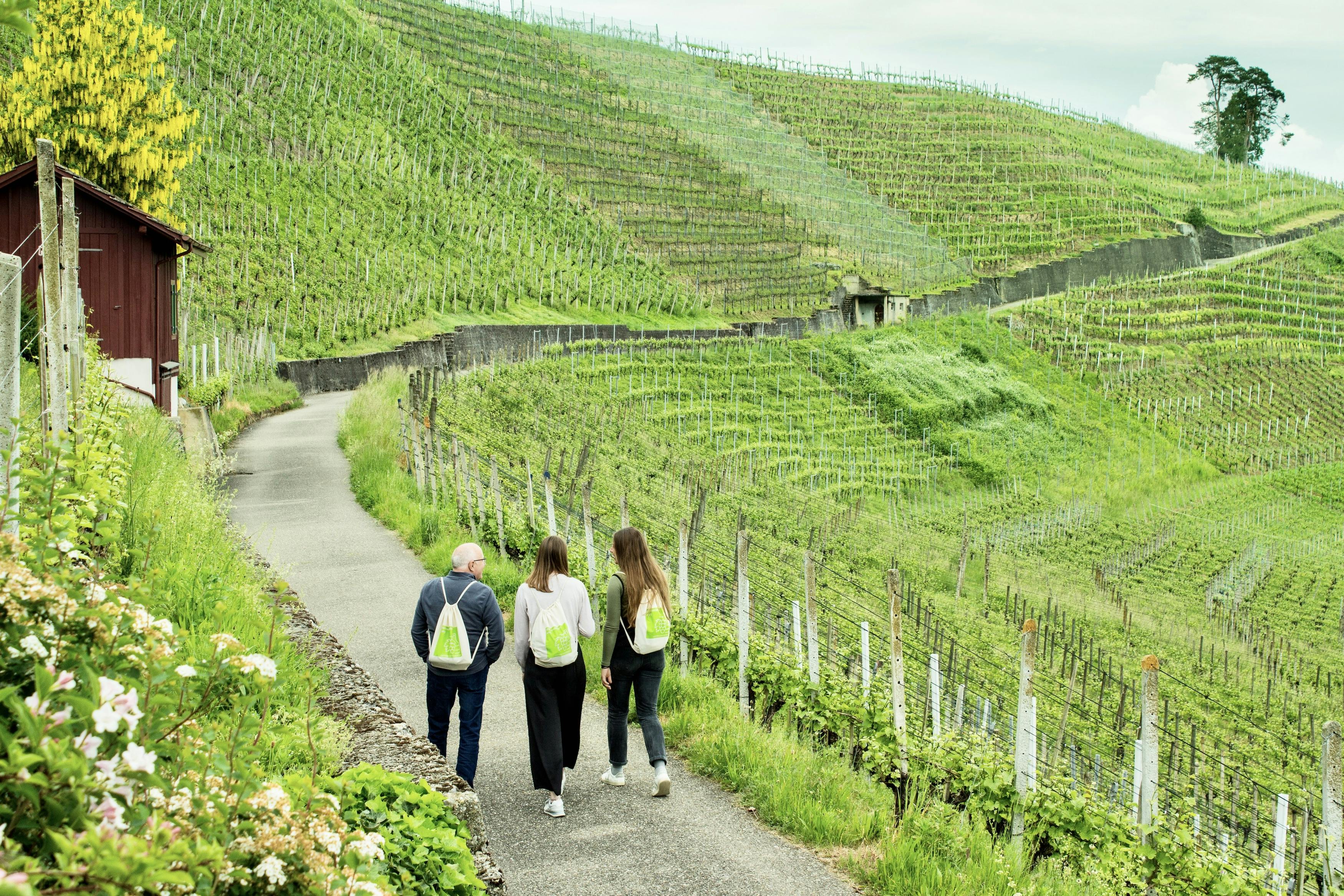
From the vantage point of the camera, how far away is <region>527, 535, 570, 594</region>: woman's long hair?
6895 mm

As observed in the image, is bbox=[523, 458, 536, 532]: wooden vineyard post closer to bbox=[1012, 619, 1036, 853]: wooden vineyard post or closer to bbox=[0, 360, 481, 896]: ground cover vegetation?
bbox=[1012, 619, 1036, 853]: wooden vineyard post

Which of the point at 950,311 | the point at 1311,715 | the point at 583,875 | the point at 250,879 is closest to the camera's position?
the point at 250,879

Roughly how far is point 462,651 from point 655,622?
1.21m

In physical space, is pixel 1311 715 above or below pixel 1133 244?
below

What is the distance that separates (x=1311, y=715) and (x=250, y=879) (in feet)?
62.4

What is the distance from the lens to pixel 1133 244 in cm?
6950

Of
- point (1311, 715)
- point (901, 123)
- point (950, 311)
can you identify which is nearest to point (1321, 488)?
point (950, 311)

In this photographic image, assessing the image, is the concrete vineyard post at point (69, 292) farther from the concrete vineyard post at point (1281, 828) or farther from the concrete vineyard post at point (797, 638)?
the concrete vineyard post at point (1281, 828)

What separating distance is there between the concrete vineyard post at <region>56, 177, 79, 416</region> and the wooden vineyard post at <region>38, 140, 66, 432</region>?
7 cm

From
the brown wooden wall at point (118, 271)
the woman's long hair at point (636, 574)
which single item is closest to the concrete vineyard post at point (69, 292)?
the woman's long hair at point (636, 574)

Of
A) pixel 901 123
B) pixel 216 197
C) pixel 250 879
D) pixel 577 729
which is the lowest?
pixel 577 729

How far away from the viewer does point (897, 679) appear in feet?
23.9

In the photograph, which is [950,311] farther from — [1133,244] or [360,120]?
[360,120]

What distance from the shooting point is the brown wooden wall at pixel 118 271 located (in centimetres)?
1781
